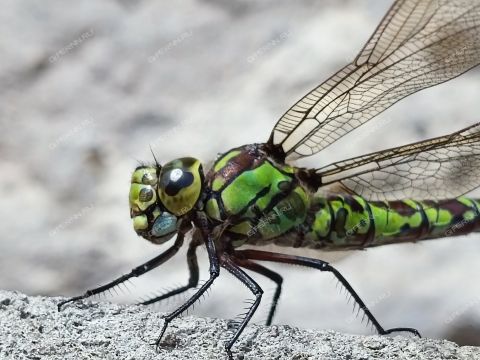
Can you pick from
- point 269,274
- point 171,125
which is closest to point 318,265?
point 269,274

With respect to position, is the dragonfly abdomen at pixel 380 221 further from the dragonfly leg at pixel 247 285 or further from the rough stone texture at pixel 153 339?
the rough stone texture at pixel 153 339

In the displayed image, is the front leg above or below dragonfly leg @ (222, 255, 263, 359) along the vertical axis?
above

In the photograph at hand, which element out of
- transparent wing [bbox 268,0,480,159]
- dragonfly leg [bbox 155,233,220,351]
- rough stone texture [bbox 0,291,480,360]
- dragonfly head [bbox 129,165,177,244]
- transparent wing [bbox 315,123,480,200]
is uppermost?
transparent wing [bbox 268,0,480,159]

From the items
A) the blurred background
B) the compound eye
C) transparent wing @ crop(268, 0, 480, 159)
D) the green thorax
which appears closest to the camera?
the compound eye

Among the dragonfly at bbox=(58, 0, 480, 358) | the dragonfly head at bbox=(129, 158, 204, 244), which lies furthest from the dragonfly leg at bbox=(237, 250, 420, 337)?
the dragonfly head at bbox=(129, 158, 204, 244)

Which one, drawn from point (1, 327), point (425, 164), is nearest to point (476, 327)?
point (425, 164)

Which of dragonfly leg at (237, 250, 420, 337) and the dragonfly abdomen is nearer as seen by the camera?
dragonfly leg at (237, 250, 420, 337)

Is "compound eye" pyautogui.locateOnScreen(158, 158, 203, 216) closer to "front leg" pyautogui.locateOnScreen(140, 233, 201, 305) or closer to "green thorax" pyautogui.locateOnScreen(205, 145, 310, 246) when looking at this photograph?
"green thorax" pyautogui.locateOnScreen(205, 145, 310, 246)
